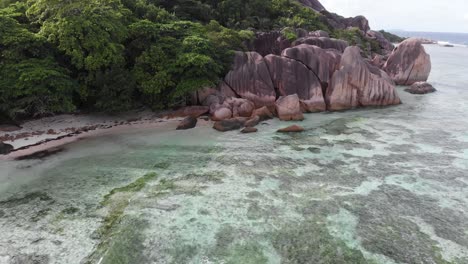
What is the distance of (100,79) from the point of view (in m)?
18.4

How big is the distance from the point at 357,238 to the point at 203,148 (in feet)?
29.9

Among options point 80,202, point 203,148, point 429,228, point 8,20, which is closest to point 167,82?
point 203,148

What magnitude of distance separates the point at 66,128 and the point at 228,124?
29.9ft

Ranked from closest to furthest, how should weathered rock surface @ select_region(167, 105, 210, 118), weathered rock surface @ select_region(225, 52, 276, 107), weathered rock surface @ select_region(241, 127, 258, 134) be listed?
weathered rock surface @ select_region(241, 127, 258, 134), weathered rock surface @ select_region(167, 105, 210, 118), weathered rock surface @ select_region(225, 52, 276, 107)

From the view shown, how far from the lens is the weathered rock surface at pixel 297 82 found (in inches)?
936

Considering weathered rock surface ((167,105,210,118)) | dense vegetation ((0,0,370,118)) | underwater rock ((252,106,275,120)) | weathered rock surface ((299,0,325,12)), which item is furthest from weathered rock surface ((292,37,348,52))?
weathered rock surface ((299,0,325,12))

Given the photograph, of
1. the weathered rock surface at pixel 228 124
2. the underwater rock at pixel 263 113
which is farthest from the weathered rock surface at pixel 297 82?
the weathered rock surface at pixel 228 124

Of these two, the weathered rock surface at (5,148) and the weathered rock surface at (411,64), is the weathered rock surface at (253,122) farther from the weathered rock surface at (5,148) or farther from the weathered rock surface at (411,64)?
the weathered rock surface at (411,64)

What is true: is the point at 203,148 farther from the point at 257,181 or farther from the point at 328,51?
the point at 328,51

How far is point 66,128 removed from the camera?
1855 cm

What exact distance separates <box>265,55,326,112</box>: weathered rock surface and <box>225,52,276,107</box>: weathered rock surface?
30.2 inches

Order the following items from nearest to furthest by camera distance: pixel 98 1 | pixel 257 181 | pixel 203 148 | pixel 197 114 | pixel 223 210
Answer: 1. pixel 223 210
2. pixel 257 181
3. pixel 203 148
4. pixel 98 1
5. pixel 197 114

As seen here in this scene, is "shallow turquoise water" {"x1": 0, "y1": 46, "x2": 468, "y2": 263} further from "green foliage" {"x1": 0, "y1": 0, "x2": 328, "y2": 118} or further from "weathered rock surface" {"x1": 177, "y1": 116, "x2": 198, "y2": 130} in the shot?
"green foliage" {"x1": 0, "y1": 0, "x2": 328, "y2": 118}

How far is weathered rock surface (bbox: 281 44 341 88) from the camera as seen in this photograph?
2464 centimetres
